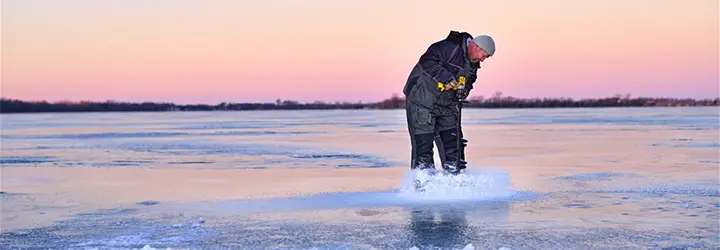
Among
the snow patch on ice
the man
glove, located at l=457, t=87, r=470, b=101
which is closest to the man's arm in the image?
the man

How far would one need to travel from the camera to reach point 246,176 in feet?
26.0

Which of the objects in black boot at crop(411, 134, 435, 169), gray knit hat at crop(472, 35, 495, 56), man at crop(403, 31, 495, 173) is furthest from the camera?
black boot at crop(411, 134, 435, 169)

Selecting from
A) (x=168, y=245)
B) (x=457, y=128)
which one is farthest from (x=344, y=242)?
(x=457, y=128)

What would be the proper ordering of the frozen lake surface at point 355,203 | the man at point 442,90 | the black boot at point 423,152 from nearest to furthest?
the frozen lake surface at point 355,203 → the man at point 442,90 → the black boot at point 423,152

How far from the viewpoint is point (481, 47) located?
6.00 m

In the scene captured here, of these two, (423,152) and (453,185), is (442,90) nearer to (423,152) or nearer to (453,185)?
(423,152)

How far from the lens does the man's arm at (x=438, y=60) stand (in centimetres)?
606

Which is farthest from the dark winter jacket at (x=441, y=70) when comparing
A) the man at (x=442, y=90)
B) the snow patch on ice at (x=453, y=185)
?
the snow patch on ice at (x=453, y=185)

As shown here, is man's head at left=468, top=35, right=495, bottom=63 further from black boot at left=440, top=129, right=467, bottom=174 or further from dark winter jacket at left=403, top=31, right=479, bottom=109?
black boot at left=440, top=129, right=467, bottom=174

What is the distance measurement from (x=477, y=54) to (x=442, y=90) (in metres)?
0.37

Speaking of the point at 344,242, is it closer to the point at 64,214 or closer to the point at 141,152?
the point at 64,214

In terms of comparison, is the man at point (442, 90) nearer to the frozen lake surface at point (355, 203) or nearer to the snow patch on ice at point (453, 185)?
the snow patch on ice at point (453, 185)

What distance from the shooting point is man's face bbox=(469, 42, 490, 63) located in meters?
6.04

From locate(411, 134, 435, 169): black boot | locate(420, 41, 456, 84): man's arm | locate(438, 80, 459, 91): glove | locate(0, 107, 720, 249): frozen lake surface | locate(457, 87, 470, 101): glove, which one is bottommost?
locate(0, 107, 720, 249): frozen lake surface
